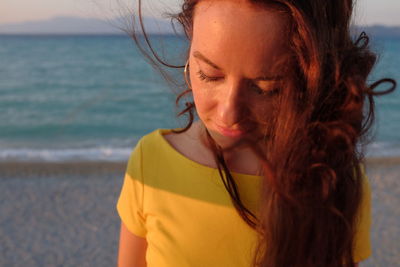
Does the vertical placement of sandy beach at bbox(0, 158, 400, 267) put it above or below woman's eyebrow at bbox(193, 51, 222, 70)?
below

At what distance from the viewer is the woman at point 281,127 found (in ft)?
3.30

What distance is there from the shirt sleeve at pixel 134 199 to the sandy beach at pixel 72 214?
8.25ft

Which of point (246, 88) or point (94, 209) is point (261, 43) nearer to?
point (246, 88)

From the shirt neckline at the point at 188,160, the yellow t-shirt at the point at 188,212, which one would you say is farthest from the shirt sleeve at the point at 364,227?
the shirt neckline at the point at 188,160

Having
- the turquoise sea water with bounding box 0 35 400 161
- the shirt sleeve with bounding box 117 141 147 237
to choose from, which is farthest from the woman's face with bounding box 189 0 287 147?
the turquoise sea water with bounding box 0 35 400 161

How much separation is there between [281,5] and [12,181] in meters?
4.94

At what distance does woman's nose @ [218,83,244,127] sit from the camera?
106 centimetres

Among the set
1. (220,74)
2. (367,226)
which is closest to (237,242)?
(367,226)

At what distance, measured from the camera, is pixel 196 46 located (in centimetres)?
111

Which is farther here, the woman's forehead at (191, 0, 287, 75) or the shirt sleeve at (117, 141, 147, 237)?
the shirt sleeve at (117, 141, 147, 237)

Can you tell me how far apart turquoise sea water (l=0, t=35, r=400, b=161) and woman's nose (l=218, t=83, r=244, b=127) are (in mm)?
500

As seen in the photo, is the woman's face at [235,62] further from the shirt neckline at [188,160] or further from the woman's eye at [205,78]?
the shirt neckline at [188,160]

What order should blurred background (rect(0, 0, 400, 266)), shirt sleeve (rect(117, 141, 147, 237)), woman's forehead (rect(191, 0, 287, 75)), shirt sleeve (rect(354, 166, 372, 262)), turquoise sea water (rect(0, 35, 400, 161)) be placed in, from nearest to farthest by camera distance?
woman's forehead (rect(191, 0, 287, 75)), shirt sleeve (rect(354, 166, 372, 262)), shirt sleeve (rect(117, 141, 147, 237)), blurred background (rect(0, 0, 400, 266)), turquoise sea water (rect(0, 35, 400, 161))

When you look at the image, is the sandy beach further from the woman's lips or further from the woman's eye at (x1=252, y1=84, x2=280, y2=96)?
the woman's eye at (x1=252, y1=84, x2=280, y2=96)
